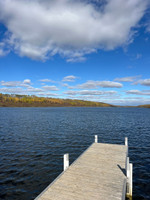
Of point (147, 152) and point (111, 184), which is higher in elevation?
point (111, 184)

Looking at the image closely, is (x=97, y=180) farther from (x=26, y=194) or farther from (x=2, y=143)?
(x=2, y=143)

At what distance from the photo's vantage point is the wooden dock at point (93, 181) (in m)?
7.88

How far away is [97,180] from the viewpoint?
376 inches

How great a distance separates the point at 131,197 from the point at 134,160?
758 cm

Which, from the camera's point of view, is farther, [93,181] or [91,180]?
[91,180]

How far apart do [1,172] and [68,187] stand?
8253 millimetres

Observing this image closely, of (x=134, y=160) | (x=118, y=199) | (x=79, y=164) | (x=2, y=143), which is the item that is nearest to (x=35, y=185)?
(x=79, y=164)

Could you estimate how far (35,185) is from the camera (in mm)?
11359

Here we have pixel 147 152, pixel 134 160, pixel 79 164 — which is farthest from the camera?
pixel 147 152

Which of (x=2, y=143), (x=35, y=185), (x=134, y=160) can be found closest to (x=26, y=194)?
(x=35, y=185)

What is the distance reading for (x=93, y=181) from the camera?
9422 millimetres

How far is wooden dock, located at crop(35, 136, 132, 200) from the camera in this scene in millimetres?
7875

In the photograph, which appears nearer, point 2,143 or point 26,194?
point 26,194

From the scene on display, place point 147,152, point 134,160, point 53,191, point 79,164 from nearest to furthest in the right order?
point 53,191 < point 79,164 < point 134,160 < point 147,152
